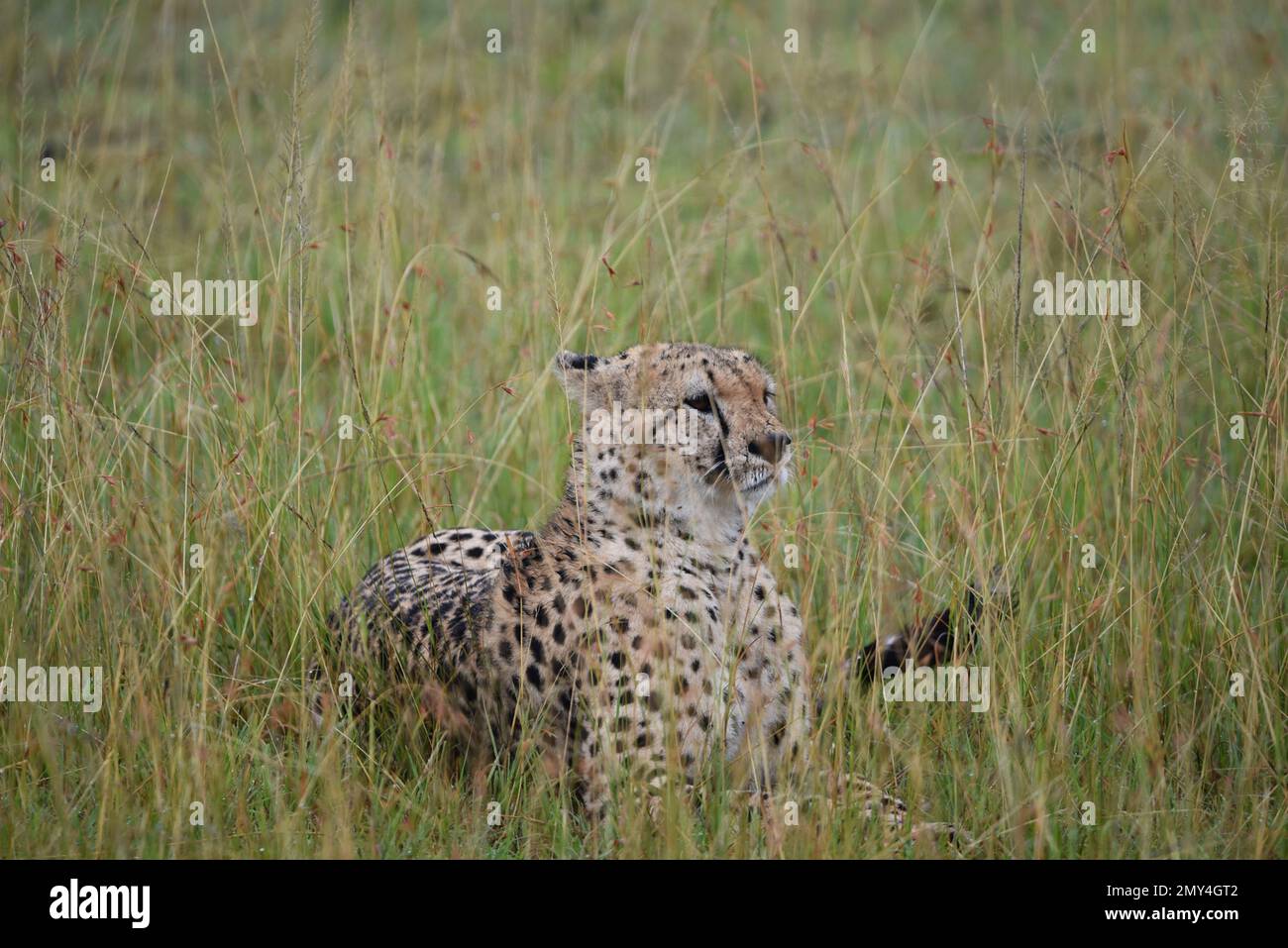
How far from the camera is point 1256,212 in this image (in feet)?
14.8

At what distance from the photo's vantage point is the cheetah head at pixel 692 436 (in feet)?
12.9

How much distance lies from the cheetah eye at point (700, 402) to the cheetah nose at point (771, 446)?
228 mm

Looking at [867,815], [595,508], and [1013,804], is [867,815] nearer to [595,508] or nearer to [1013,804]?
[1013,804]

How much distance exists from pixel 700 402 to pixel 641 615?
0.63m

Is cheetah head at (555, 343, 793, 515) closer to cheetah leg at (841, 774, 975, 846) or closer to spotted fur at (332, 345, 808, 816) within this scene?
spotted fur at (332, 345, 808, 816)

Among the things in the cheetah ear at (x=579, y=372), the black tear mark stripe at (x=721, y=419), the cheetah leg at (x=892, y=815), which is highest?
Answer: the cheetah ear at (x=579, y=372)

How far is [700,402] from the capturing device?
4.11 m

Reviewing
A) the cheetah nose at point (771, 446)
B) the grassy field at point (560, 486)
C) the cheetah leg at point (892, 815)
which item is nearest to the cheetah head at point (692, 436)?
the cheetah nose at point (771, 446)

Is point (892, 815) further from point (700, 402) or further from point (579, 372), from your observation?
point (579, 372)

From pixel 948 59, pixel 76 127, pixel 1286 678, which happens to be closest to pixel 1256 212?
pixel 1286 678

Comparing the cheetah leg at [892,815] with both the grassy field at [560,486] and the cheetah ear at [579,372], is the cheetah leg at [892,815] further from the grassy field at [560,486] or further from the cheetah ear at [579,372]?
the cheetah ear at [579,372]

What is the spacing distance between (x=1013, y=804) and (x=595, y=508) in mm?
1328

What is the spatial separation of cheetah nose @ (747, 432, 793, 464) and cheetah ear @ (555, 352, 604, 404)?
58 cm

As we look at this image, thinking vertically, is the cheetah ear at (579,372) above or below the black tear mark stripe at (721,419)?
above
